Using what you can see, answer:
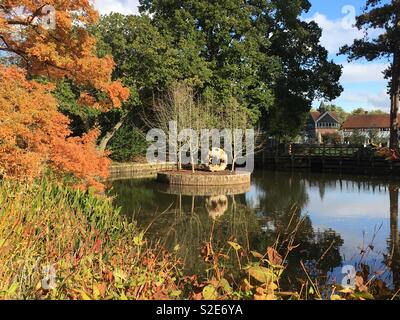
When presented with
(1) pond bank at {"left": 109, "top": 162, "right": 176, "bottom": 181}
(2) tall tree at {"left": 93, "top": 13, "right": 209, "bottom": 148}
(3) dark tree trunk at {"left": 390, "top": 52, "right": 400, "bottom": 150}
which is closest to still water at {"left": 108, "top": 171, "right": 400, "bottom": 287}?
(1) pond bank at {"left": 109, "top": 162, "right": 176, "bottom": 181}

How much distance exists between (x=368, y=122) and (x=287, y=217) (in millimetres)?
50444

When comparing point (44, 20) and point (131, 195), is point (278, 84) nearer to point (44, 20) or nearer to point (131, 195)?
point (131, 195)

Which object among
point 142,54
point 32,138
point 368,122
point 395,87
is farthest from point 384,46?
point 368,122

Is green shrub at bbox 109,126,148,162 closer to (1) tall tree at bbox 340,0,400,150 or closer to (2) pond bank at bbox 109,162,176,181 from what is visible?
(2) pond bank at bbox 109,162,176,181

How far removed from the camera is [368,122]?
5956 centimetres

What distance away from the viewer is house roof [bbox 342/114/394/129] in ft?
191

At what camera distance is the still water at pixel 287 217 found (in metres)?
8.91

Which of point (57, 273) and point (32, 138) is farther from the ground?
point (32, 138)

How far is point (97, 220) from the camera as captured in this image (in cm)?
700

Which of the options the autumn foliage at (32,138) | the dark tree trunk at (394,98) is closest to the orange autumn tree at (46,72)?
the autumn foliage at (32,138)

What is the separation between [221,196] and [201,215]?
4922 mm

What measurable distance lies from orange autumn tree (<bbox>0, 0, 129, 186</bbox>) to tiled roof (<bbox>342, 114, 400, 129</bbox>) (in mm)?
53487

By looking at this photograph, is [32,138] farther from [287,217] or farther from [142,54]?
[142,54]
